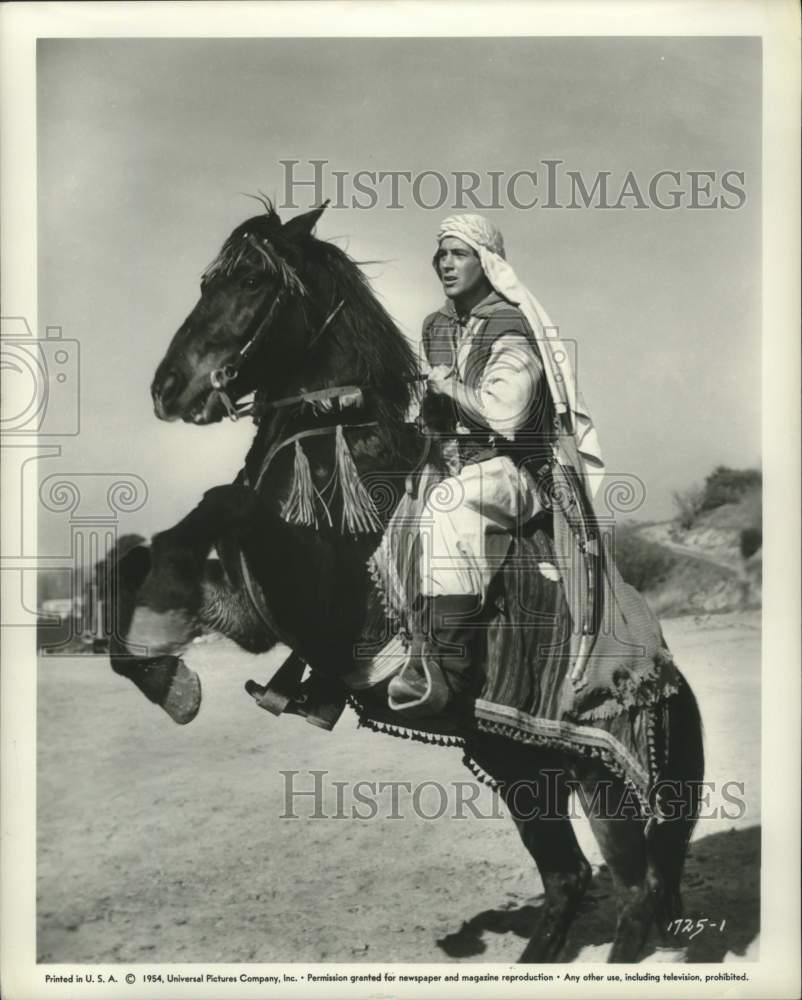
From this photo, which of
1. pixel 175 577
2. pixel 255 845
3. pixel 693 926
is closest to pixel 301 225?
pixel 175 577

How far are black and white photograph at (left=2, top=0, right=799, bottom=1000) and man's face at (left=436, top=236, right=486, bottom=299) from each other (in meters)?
0.01

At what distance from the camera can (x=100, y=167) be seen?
160 inches

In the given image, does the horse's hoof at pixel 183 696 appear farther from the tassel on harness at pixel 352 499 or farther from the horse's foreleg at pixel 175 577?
the tassel on harness at pixel 352 499

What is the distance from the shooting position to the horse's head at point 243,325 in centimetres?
394

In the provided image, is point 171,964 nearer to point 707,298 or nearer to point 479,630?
point 479,630

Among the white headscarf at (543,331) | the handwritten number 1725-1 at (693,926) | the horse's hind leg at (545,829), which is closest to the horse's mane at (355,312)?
the white headscarf at (543,331)

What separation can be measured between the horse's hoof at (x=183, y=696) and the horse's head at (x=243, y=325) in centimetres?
88

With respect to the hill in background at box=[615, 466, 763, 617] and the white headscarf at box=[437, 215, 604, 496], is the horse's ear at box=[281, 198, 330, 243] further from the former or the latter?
the hill in background at box=[615, 466, 763, 617]

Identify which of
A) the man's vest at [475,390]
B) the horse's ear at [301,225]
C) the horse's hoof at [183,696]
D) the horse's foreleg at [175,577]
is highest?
the horse's ear at [301,225]

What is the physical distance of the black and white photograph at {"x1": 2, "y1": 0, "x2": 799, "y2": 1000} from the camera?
397 cm

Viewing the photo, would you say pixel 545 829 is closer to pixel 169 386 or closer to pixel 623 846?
pixel 623 846

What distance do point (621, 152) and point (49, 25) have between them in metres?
2.08

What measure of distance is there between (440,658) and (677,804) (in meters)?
1.02

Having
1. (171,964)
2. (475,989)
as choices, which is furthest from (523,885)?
(171,964)
